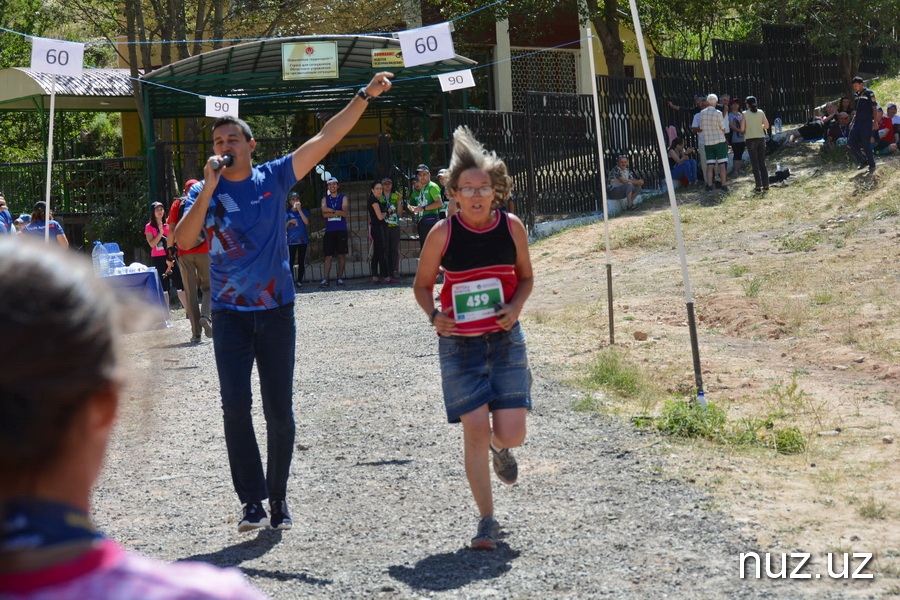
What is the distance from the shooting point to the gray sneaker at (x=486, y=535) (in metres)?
4.80

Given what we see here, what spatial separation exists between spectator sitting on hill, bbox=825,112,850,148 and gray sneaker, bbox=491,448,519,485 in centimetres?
1979

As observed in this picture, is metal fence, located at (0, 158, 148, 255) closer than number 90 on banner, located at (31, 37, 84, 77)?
No

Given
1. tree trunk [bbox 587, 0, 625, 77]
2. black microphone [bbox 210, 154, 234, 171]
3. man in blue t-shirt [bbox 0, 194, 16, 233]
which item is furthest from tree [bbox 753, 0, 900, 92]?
black microphone [bbox 210, 154, 234, 171]

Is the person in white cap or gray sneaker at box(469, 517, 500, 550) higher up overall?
the person in white cap

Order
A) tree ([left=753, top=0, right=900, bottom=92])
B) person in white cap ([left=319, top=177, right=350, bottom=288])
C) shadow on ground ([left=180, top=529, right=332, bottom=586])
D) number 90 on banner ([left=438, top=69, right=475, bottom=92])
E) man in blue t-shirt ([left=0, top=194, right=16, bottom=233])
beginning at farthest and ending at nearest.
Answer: tree ([left=753, top=0, right=900, bottom=92])
person in white cap ([left=319, top=177, right=350, bottom=288])
number 90 on banner ([left=438, top=69, right=475, bottom=92])
man in blue t-shirt ([left=0, top=194, right=16, bottom=233])
shadow on ground ([left=180, top=529, right=332, bottom=586])

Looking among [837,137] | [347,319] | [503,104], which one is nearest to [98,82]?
[503,104]

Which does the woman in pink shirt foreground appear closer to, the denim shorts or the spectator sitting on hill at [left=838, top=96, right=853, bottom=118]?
the denim shorts

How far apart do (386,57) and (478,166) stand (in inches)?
634

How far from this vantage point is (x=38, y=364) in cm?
108

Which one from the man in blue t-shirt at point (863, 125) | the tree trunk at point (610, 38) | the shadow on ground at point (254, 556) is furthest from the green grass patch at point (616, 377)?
the tree trunk at point (610, 38)

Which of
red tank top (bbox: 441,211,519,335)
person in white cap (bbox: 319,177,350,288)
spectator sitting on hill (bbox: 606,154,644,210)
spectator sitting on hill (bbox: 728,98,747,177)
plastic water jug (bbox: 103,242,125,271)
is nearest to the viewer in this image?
red tank top (bbox: 441,211,519,335)

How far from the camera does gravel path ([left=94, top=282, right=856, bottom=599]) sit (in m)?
4.40

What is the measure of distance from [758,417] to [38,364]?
6969mm

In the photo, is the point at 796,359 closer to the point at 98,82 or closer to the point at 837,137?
the point at 837,137
